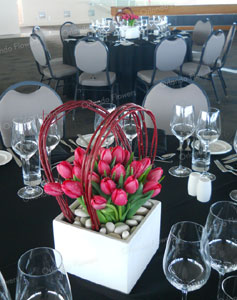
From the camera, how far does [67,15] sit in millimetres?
13961

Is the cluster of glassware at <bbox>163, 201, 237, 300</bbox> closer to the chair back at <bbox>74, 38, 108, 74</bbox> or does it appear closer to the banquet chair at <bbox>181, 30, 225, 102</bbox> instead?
the chair back at <bbox>74, 38, 108, 74</bbox>

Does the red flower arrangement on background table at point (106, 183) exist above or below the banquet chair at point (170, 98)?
above

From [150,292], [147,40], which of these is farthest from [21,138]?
[147,40]

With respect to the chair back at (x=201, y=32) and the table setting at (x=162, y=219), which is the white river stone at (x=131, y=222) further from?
the chair back at (x=201, y=32)

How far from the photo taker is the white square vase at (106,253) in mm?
956

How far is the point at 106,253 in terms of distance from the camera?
97 cm

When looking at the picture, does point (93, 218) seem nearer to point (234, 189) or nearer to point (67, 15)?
point (234, 189)

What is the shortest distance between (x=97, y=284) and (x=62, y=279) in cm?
32

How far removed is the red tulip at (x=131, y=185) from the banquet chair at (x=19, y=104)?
1.57 m

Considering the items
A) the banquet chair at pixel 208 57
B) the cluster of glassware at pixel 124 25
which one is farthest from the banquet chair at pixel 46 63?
the banquet chair at pixel 208 57

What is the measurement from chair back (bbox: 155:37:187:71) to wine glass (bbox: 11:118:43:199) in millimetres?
3114

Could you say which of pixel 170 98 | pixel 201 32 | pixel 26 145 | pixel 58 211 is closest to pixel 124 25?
pixel 201 32

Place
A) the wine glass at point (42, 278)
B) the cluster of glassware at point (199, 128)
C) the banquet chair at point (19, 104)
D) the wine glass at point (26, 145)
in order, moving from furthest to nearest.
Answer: the banquet chair at point (19, 104) → the cluster of glassware at point (199, 128) → the wine glass at point (26, 145) → the wine glass at point (42, 278)

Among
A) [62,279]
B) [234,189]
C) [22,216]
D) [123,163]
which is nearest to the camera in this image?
[62,279]
